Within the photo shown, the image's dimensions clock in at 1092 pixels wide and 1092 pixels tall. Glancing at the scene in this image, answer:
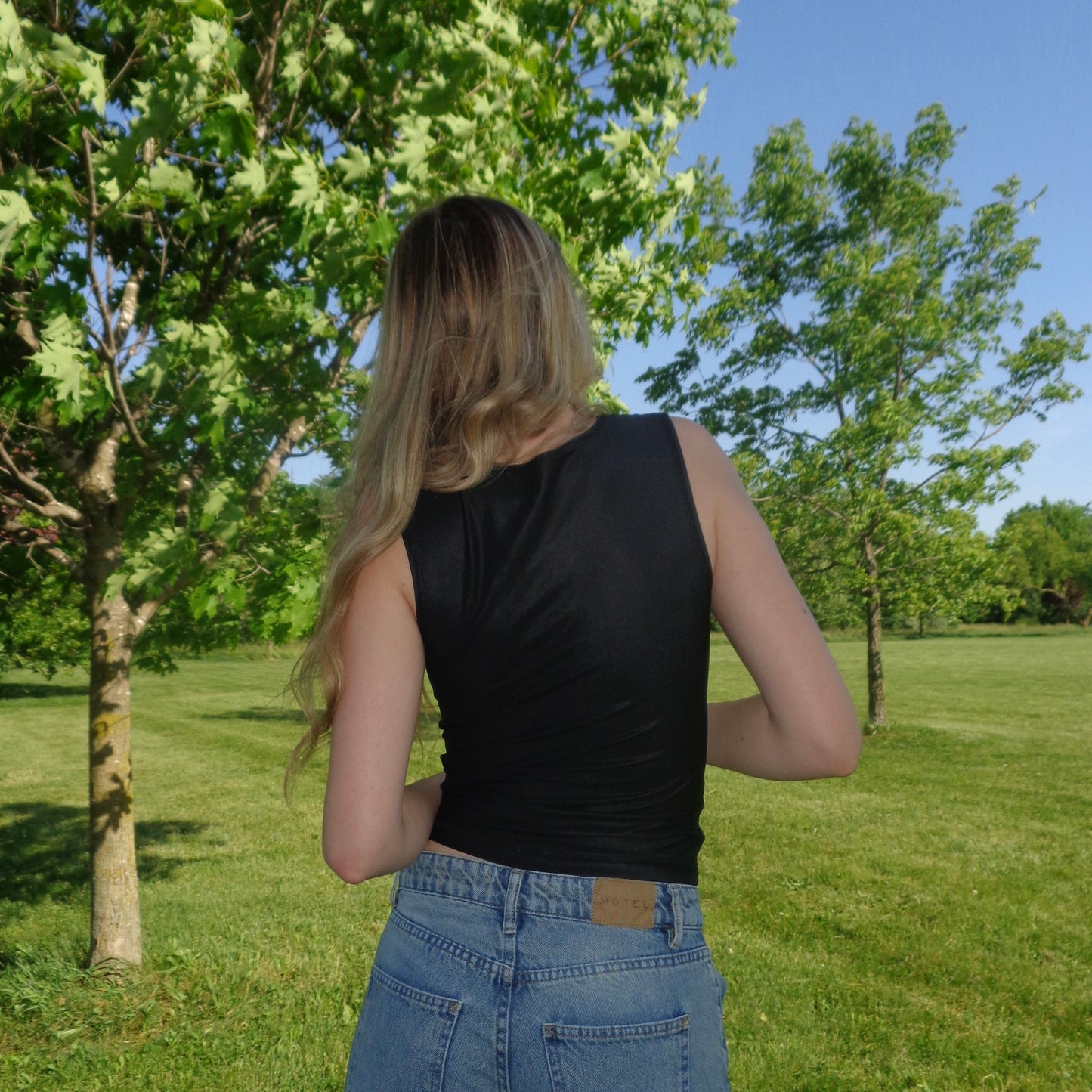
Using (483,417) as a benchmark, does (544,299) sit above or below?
above

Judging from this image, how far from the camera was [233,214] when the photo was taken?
4.68 meters

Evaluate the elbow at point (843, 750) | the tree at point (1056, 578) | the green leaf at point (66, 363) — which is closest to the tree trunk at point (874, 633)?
the green leaf at point (66, 363)

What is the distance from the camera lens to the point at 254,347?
5.29 metres

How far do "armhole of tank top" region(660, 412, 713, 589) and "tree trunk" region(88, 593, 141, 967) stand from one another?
515cm

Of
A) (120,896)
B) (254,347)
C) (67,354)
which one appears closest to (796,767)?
(67,354)

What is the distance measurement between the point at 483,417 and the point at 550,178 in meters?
3.42

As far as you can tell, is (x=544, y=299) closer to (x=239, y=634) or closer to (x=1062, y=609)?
(x=239, y=634)

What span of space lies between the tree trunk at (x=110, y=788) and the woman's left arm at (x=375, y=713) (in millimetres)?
4871

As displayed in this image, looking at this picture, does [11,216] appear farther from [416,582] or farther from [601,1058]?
[601,1058]

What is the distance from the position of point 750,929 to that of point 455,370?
7.51 meters

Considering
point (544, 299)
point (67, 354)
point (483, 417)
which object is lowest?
point (483, 417)

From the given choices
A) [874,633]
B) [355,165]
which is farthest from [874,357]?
[355,165]

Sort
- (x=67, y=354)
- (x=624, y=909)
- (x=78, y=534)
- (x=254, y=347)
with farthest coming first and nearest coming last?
1. (x=78, y=534)
2. (x=254, y=347)
3. (x=67, y=354)
4. (x=624, y=909)

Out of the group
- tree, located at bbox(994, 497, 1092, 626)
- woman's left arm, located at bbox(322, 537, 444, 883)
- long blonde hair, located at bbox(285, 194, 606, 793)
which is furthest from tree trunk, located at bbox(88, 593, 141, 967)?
tree, located at bbox(994, 497, 1092, 626)
